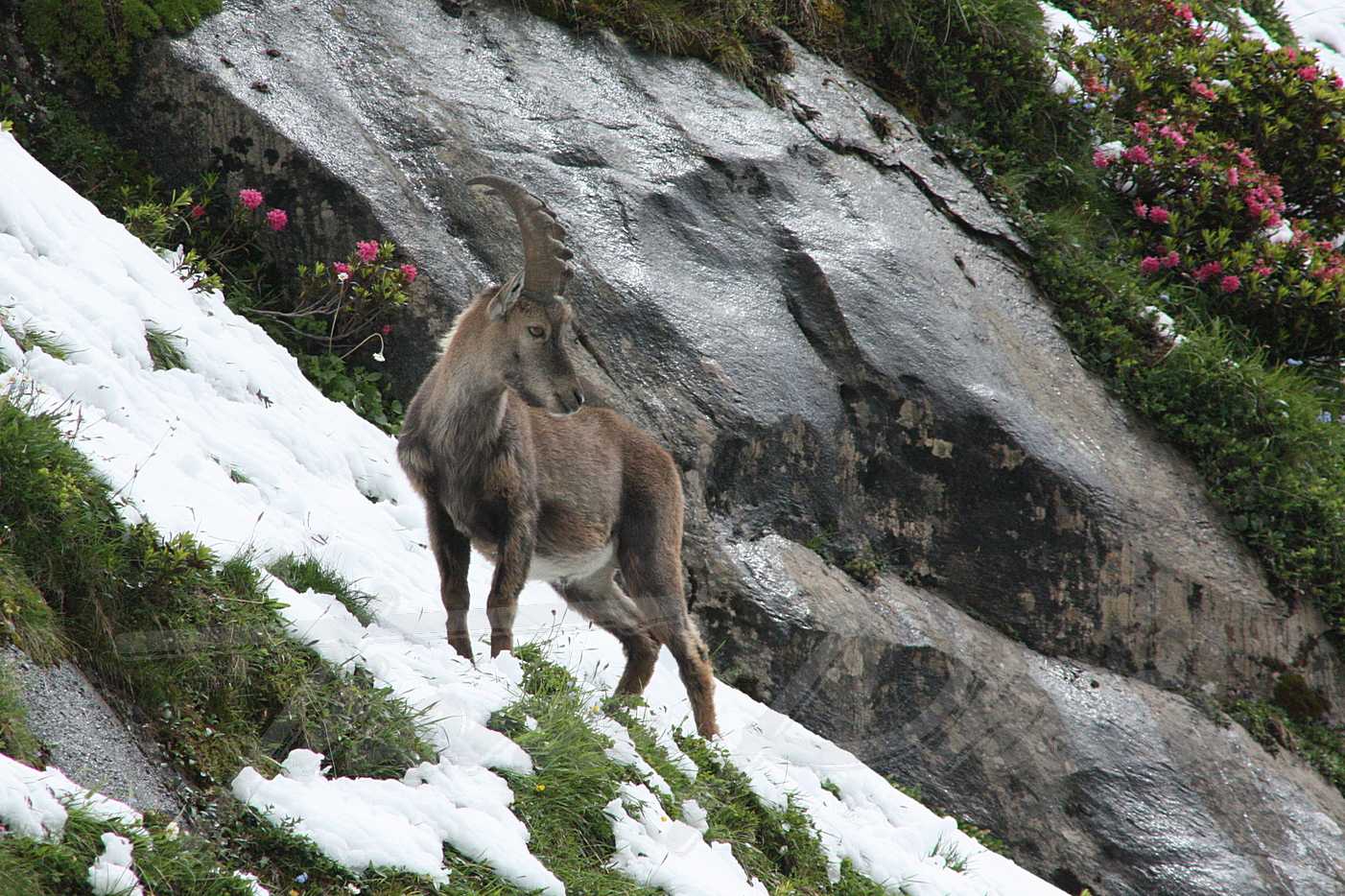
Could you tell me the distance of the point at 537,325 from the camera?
6.39 metres

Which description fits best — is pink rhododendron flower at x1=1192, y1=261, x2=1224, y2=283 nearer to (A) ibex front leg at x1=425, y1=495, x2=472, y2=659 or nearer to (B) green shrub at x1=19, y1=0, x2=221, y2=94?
(A) ibex front leg at x1=425, y1=495, x2=472, y2=659

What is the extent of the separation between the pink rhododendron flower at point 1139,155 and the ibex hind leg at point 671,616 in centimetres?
728

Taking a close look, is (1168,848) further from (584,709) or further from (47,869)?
(47,869)

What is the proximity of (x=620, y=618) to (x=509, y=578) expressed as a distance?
1180 mm

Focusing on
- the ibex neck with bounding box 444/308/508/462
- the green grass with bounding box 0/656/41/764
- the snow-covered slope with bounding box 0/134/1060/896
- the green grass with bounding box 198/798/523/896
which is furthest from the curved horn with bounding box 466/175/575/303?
the green grass with bounding box 0/656/41/764

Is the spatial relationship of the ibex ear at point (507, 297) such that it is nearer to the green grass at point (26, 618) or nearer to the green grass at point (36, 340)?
the green grass at point (36, 340)

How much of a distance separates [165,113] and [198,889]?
259 inches

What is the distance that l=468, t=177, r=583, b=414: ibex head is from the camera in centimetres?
632

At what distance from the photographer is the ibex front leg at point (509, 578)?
597cm

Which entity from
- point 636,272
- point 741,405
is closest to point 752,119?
point 636,272

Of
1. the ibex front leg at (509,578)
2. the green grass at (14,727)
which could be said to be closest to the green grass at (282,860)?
the green grass at (14,727)

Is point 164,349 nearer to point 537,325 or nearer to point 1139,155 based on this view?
point 537,325

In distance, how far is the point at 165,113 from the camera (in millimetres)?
8570

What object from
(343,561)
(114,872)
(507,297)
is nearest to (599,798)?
(343,561)
